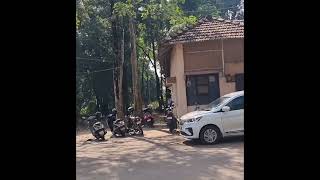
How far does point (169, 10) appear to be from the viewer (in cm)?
1906

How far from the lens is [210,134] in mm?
10398

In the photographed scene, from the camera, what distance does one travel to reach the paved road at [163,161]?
6953 mm

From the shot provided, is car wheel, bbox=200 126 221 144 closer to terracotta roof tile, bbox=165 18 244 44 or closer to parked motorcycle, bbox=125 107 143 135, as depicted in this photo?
parked motorcycle, bbox=125 107 143 135

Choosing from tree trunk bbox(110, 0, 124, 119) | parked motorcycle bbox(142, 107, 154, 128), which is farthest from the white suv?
tree trunk bbox(110, 0, 124, 119)

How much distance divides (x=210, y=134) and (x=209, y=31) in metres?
6.13

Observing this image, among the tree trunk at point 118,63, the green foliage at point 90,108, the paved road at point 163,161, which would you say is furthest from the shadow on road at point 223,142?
the green foliage at point 90,108

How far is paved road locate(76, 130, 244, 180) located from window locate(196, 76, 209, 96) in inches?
140

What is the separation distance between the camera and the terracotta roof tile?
15.0 meters

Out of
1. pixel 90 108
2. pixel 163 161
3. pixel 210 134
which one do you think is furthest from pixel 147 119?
pixel 90 108

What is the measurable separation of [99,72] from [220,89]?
12905 millimetres

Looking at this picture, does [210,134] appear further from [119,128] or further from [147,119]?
[147,119]
